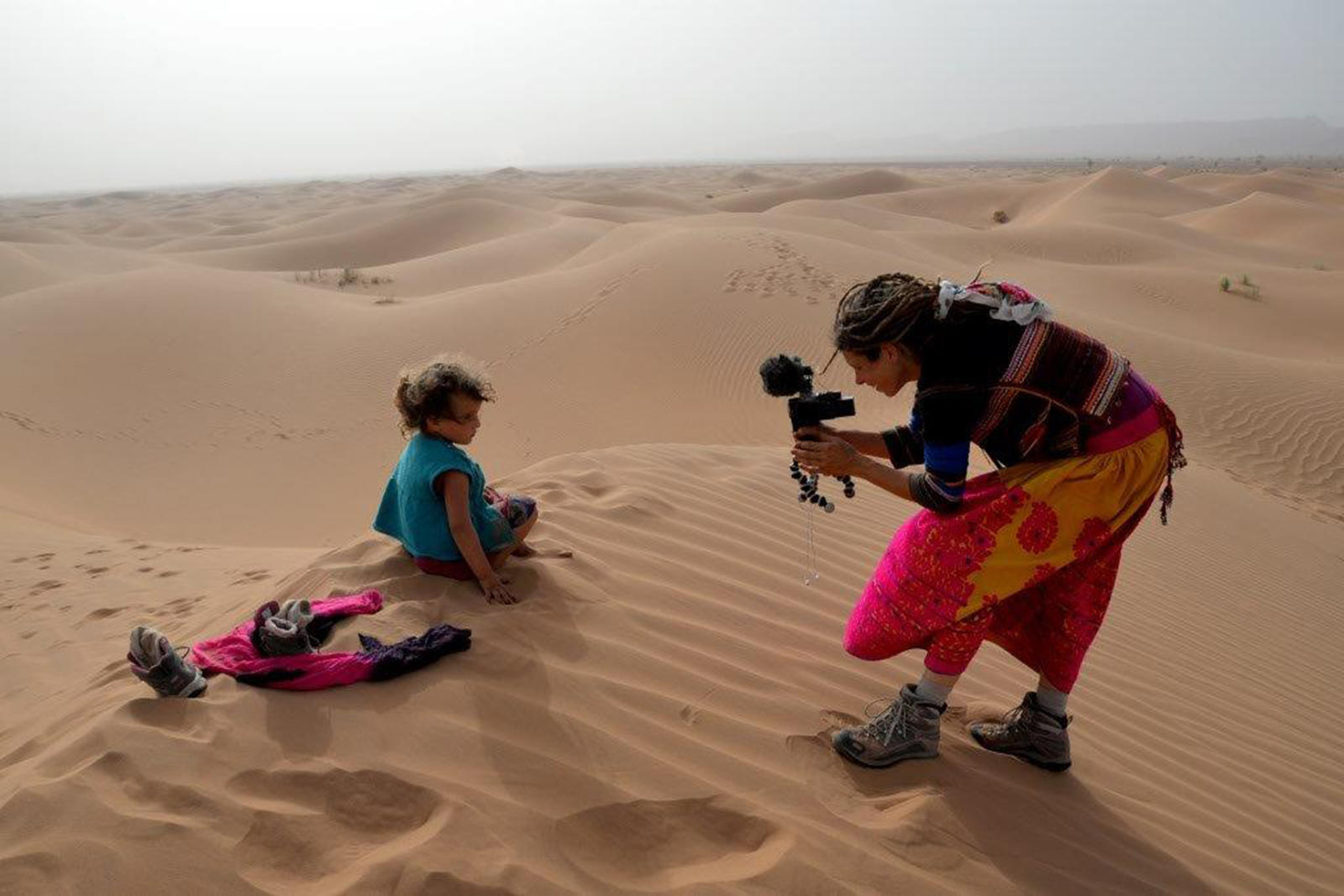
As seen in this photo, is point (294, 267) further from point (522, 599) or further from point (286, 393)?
point (522, 599)

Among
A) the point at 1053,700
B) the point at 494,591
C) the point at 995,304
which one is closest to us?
the point at 995,304

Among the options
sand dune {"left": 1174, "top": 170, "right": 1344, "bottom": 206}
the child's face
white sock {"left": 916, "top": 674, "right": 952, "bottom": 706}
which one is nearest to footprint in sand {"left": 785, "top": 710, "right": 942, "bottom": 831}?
white sock {"left": 916, "top": 674, "right": 952, "bottom": 706}

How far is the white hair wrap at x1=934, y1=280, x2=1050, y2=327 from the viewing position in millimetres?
2256

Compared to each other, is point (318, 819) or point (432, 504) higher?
point (432, 504)

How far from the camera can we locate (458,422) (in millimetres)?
3197

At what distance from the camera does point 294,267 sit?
3070 centimetres

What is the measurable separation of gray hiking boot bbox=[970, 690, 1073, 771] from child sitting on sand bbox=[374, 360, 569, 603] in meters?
1.95

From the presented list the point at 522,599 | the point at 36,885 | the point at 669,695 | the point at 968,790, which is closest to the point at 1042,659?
the point at 968,790

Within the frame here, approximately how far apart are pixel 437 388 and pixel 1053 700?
2.58 meters

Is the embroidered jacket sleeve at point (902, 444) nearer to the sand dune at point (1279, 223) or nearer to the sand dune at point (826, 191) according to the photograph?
the sand dune at point (1279, 223)

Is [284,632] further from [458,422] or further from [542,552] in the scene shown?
[542,552]

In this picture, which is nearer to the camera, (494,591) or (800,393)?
(800,393)

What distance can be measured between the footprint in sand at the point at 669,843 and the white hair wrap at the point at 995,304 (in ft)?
5.22

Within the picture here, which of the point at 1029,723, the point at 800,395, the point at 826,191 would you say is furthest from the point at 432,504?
the point at 826,191
